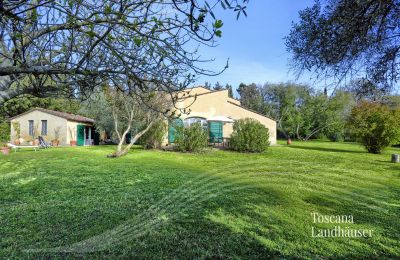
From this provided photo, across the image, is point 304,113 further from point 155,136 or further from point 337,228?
point 337,228

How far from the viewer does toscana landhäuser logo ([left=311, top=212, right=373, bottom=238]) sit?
225 inches

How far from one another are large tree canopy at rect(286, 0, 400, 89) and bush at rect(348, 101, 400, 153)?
16736mm

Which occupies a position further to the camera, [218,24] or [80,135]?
[80,135]

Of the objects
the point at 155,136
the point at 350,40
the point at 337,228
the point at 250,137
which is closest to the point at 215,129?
the point at 250,137

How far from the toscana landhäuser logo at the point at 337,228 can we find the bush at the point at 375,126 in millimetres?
16583

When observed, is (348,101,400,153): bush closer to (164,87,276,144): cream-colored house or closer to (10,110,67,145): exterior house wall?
(164,87,276,144): cream-colored house

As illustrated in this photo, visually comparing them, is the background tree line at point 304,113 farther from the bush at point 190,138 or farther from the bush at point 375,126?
the bush at point 190,138

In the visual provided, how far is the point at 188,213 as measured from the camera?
668cm

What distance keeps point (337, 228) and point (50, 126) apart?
31099mm

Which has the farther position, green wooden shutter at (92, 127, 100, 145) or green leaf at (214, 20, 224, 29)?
green wooden shutter at (92, 127, 100, 145)

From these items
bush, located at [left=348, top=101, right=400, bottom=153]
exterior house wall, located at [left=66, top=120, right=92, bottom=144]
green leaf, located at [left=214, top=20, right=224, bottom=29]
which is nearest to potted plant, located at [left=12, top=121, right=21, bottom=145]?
exterior house wall, located at [left=66, top=120, right=92, bottom=144]

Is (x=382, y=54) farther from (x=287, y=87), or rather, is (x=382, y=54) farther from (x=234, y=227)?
(x=287, y=87)

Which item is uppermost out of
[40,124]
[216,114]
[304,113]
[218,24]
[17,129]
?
[304,113]

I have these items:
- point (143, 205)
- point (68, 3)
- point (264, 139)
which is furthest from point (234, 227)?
point (264, 139)
